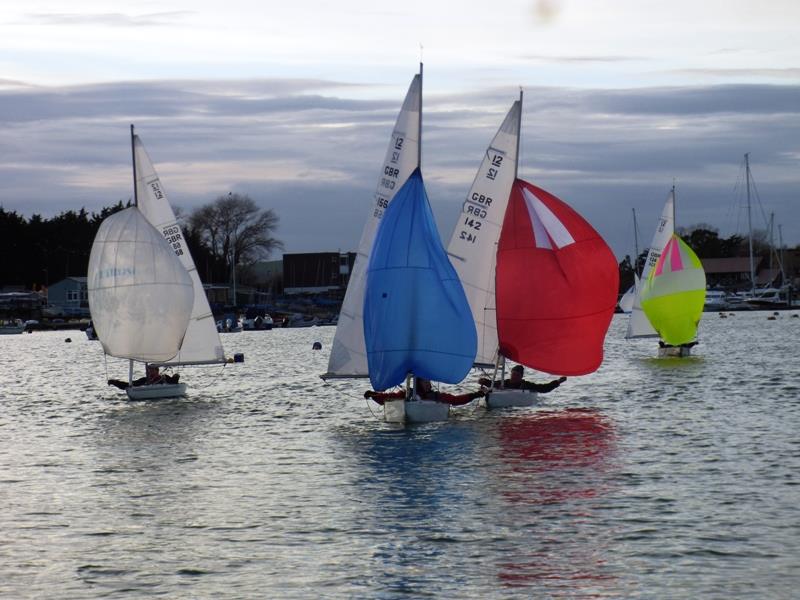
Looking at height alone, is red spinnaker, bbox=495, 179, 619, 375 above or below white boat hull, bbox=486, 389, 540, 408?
above

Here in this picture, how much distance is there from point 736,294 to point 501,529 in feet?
567

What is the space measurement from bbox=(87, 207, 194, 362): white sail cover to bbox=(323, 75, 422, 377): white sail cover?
29.6 feet

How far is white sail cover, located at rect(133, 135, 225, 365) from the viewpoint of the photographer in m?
44.6

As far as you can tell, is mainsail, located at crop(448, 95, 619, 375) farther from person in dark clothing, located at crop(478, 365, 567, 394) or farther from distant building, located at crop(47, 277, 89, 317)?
distant building, located at crop(47, 277, 89, 317)

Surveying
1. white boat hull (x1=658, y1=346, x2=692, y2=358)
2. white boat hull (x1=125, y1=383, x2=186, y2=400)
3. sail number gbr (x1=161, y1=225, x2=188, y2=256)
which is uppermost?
sail number gbr (x1=161, y1=225, x2=188, y2=256)

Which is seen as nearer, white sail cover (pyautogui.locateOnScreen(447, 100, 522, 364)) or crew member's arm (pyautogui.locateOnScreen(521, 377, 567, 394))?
white sail cover (pyautogui.locateOnScreen(447, 100, 522, 364))

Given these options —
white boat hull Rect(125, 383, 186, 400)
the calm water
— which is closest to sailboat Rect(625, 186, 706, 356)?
the calm water

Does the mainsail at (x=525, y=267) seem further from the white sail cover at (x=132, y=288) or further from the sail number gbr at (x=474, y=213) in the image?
the white sail cover at (x=132, y=288)

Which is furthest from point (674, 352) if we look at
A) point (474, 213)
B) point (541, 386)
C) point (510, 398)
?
point (474, 213)

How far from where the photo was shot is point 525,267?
36.9 meters

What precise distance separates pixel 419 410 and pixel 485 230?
5987 millimetres

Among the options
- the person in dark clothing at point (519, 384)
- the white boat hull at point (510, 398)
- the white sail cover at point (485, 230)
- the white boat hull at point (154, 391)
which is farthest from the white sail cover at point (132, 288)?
the white boat hull at point (510, 398)

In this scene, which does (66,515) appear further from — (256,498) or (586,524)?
(586,524)

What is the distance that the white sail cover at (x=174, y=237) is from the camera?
4462 cm
